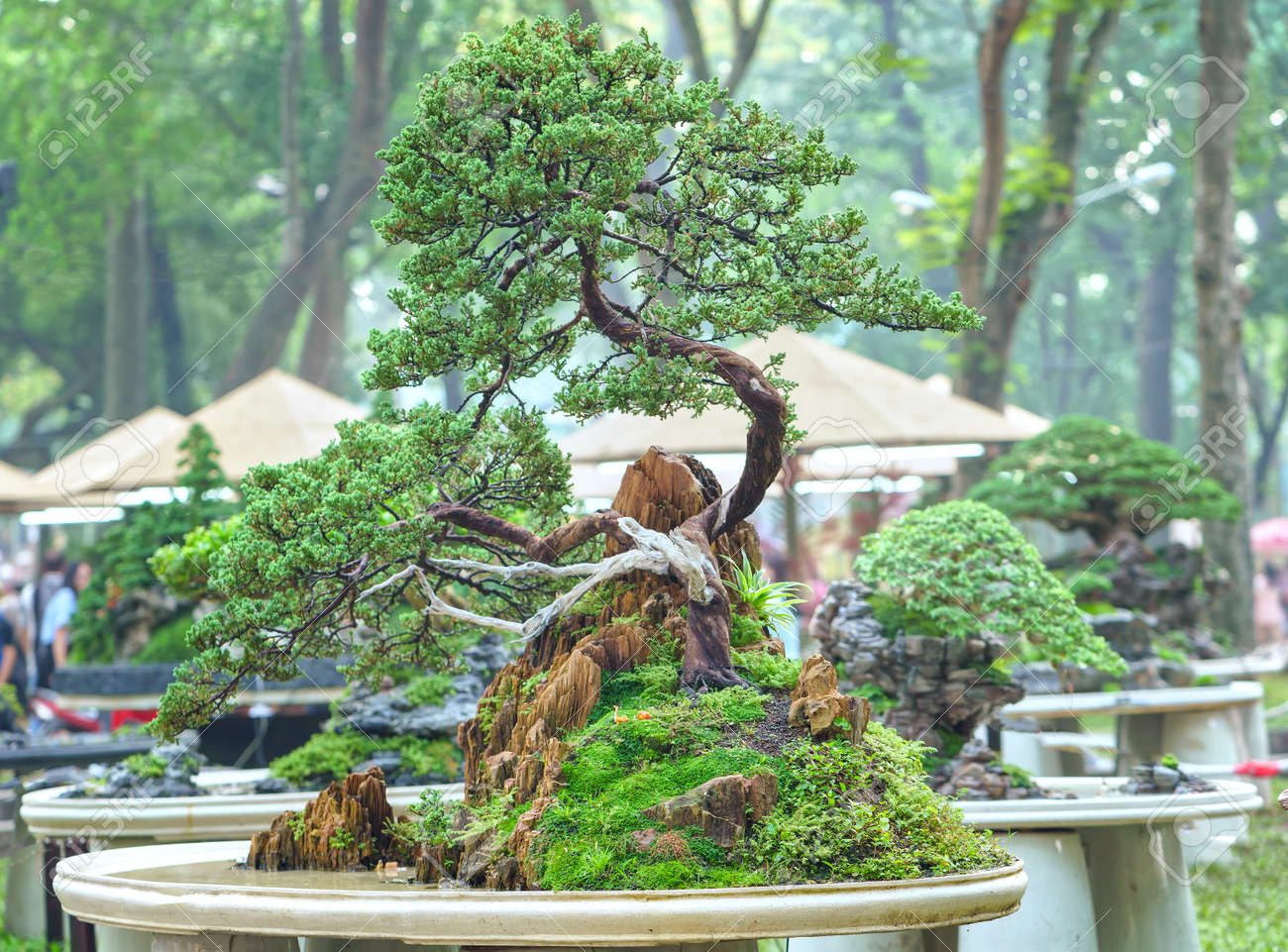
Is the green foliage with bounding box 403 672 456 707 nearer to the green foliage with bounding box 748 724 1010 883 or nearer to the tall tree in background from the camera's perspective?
the green foliage with bounding box 748 724 1010 883

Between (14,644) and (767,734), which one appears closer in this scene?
(767,734)

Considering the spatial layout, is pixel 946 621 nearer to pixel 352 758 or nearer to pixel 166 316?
pixel 352 758

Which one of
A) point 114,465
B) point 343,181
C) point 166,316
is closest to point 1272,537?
point 343,181

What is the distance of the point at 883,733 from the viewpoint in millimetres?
3311

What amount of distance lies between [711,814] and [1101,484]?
6.62m

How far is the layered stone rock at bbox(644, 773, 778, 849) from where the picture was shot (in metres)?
2.78

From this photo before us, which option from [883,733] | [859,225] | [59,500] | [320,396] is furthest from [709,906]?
[59,500]

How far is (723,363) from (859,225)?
527mm

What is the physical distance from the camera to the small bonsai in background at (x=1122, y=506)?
8.64m

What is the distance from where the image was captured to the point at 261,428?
9.97 metres

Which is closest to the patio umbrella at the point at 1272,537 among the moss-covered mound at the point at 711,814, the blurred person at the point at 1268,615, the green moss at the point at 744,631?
the blurred person at the point at 1268,615

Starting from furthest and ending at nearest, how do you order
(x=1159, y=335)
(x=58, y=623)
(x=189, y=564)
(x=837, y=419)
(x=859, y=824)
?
(x=1159, y=335) < (x=58, y=623) < (x=837, y=419) < (x=189, y=564) < (x=859, y=824)

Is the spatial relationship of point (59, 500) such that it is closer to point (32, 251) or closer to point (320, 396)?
point (320, 396)
